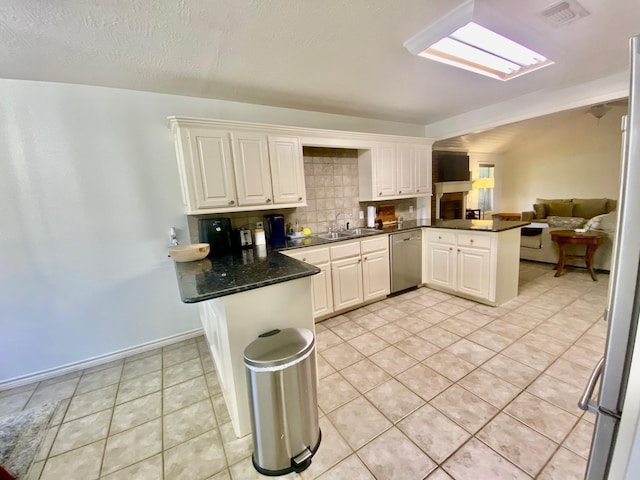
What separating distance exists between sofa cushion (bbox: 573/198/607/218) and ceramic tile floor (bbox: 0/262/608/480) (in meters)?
4.72

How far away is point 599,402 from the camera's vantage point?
78cm

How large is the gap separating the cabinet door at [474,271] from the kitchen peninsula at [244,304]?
2397mm

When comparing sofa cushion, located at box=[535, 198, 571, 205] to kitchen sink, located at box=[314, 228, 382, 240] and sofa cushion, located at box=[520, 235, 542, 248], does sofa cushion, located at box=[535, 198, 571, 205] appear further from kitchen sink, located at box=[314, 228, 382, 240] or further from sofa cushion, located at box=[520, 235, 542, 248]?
kitchen sink, located at box=[314, 228, 382, 240]

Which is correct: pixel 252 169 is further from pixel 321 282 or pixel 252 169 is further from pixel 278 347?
pixel 278 347

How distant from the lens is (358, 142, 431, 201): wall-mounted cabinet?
3.56m

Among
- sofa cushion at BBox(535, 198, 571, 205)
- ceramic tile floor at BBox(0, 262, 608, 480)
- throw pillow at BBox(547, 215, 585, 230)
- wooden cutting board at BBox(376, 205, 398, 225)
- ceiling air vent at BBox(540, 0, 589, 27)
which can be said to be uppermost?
ceiling air vent at BBox(540, 0, 589, 27)

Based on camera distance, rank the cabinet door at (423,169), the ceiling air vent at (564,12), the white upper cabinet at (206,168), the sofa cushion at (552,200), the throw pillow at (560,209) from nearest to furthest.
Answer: the ceiling air vent at (564,12) → the white upper cabinet at (206,168) → the cabinet door at (423,169) → the throw pillow at (560,209) → the sofa cushion at (552,200)

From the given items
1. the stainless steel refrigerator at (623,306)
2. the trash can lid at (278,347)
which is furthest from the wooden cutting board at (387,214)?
the stainless steel refrigerator at (623,306)

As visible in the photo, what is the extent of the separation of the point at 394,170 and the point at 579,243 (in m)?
2.88

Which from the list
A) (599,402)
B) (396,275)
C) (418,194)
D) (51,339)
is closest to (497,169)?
(418,194)

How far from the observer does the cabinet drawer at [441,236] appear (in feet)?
11.3

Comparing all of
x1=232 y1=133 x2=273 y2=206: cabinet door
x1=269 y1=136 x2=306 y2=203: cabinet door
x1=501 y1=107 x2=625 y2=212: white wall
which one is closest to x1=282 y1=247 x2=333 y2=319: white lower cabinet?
x1=269 y1=136 x2=306 y2=203: cabinet door

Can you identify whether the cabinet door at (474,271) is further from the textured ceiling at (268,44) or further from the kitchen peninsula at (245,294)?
the textured ceiling at (268,44)

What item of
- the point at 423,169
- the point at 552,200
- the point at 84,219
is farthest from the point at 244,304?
the point at 552,200
